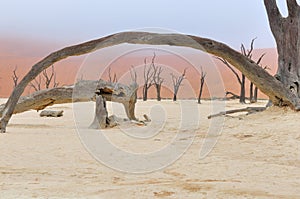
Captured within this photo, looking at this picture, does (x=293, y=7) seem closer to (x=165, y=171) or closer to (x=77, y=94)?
(x=77, y=94)

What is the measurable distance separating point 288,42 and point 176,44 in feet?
13.4

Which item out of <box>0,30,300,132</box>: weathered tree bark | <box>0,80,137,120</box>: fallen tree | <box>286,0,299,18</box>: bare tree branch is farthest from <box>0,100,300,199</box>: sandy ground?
<box>286,0,299,18</box>: bare tree branch

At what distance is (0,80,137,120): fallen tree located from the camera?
10219 mm

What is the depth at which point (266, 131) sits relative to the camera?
6184 millimetres

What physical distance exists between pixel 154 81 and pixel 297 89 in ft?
101

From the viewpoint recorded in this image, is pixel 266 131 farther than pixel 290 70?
No

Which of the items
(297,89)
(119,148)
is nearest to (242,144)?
(119,148)

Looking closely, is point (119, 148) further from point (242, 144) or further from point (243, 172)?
point (243, 172)

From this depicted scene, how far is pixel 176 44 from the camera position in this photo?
7.46 meters

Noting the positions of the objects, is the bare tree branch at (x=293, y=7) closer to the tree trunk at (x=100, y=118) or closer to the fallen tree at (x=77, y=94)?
the fallen tree at (x=77, y=94)

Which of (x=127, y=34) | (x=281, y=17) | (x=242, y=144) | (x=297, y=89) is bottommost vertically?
(x=242, y=144)

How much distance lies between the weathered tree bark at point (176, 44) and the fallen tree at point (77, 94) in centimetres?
205

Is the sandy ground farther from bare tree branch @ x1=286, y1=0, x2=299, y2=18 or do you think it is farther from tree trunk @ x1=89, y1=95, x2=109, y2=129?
bare tree branch @ x1=286, y1=0, x2=299, y2=18

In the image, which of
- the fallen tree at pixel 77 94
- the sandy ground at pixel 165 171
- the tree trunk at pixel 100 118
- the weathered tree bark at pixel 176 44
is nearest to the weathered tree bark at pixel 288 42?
the weathered tree bark at pixel 176 44
